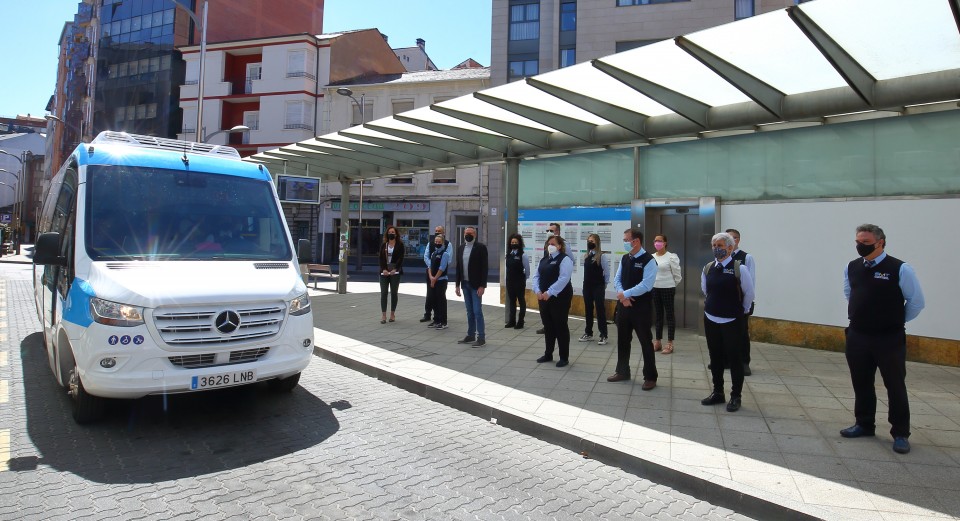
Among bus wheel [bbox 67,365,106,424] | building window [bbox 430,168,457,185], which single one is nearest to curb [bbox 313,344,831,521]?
bus wheel [bbox 67,365,106,424]

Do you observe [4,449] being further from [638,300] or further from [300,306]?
[638,300]

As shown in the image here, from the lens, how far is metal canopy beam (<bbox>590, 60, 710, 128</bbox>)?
6.79 m

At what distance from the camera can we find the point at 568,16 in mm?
30016

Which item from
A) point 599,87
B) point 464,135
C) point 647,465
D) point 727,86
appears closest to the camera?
point 647,465

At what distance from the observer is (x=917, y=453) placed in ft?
13.8

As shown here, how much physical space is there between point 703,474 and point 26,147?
99407mm

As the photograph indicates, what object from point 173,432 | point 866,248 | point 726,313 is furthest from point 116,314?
point 866,248

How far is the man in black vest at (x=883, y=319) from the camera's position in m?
4.26

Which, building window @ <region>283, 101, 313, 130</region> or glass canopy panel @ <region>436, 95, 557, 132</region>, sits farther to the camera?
building window @ <region>283, 101, 313, 130</region>

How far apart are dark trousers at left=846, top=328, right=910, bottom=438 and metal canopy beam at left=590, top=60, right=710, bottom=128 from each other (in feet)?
12.5

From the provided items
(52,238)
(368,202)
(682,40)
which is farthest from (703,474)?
(368,202)

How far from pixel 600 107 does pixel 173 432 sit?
21.7 ft

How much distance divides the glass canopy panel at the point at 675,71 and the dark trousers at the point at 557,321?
288cm

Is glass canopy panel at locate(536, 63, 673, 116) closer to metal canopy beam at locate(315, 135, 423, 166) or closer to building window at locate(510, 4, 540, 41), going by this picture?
metal canopy beam at locate(315, 135, 423, 166)
